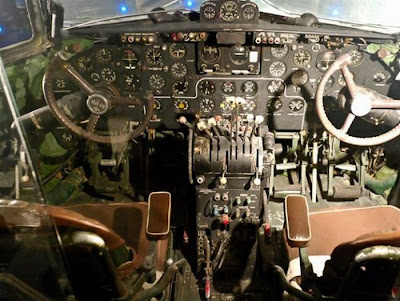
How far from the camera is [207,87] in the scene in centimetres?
334

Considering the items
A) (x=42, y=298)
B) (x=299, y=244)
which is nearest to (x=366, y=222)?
(x=299, y=244)

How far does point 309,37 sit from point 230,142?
3.93ft

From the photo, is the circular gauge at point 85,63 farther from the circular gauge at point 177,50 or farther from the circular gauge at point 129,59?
the circular gauge at point 177,50

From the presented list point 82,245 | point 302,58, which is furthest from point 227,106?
point 82,245

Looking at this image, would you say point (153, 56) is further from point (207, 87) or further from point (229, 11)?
point (229, 11)

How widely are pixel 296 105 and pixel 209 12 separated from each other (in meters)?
1.09

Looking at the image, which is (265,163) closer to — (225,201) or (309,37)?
(225,201)

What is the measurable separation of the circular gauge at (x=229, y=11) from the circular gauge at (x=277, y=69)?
0.53m

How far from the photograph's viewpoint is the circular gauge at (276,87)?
331 cm

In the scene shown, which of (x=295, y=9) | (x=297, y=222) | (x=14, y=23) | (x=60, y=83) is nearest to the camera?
(x=297, y=222)

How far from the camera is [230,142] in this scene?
2516 mm

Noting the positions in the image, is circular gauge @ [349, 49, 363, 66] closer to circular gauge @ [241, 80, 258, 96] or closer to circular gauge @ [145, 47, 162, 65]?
circular gauge @ [241, 80, 258, 96]

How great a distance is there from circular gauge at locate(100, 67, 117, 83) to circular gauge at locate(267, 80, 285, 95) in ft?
4.29

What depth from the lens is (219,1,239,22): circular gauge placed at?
294cm
